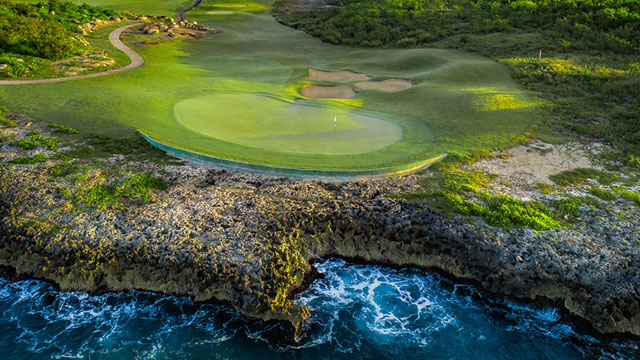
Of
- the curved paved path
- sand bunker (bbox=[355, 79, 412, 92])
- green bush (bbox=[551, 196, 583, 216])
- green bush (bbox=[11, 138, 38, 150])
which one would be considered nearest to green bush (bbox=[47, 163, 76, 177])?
green bush (bbox=[11, 138, 38, 150])

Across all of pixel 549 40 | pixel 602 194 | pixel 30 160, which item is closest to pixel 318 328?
pixel 602 194

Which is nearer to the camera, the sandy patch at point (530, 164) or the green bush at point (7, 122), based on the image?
the sandy patch at point (530, 164)

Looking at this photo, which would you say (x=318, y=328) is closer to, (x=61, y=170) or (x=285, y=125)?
(x=285, y=125)

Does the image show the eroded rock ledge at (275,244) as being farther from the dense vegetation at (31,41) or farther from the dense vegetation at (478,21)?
the dense vegetation at (478,21)

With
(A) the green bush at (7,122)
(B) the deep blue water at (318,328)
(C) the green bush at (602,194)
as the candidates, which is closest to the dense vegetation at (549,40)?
(C) the green bush at (602,194)

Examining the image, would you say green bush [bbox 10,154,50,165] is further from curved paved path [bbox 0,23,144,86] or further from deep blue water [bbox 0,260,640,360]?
curved paved path [bbox 0,23,144,86]

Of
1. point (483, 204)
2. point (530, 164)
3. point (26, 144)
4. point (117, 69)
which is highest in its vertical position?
point (117, 69)
